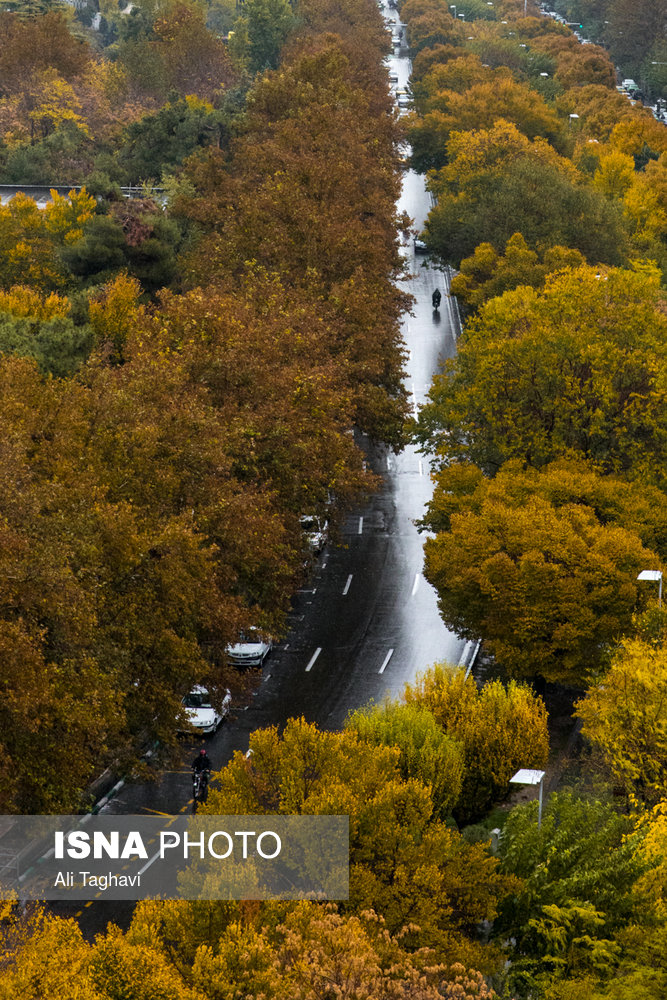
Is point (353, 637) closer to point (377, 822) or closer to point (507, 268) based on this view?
point (377, 822)

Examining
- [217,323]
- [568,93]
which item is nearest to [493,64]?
[568,93]

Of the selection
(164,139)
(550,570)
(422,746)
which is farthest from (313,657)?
(164,139)

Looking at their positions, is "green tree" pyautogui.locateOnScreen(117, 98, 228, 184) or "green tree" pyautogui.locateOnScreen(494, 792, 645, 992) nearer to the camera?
"green tree" pyautogui.locateOnScreen(494, 792, 645, 992)

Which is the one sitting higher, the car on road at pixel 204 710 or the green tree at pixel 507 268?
the green tree at pixel 507 268

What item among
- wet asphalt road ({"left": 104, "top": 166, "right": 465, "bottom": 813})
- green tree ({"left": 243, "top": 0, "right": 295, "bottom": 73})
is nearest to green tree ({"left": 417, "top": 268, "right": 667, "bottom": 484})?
wet asphalt road ({"left": 104, "top": 166, "right": 465, "bottom": 813})

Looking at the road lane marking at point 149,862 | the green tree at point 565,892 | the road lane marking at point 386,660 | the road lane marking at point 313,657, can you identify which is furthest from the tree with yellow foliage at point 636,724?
the road lane marking at point 313,657

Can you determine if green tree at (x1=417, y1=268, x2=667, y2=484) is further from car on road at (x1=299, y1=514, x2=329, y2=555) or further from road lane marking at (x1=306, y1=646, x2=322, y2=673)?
road lane marking at (x1=306, y1=646, x2=322, y2=673)

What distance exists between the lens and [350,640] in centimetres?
4359

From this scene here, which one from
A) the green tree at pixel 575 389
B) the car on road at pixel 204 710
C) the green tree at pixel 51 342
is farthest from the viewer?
the green tree at pixel 51 342

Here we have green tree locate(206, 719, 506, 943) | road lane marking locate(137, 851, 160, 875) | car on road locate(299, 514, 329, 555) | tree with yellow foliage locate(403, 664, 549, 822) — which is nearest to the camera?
green tree locate(206, 719, 506, 943)

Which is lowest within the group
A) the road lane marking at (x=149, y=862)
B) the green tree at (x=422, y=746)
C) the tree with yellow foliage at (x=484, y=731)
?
the road lane marking at (x=149, y=862)

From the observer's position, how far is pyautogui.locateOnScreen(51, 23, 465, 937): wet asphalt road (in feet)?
115

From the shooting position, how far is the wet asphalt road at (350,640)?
115 feet

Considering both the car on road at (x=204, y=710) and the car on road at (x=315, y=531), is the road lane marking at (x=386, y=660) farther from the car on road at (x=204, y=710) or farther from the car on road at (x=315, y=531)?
the car on road at (x=204, y=710)
